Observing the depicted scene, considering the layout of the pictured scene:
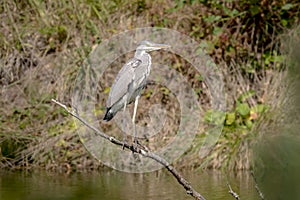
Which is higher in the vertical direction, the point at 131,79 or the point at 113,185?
the point at 131,79

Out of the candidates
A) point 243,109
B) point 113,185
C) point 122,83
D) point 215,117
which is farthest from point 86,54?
point 122,83

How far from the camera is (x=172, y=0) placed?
341 inches

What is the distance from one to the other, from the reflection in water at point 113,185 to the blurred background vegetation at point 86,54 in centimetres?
49

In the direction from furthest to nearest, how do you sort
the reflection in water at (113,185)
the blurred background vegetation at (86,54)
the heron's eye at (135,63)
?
the blurred background vegetation at (86,54) → the reflection in water at (113,185) → the heron's eye at (135,63)

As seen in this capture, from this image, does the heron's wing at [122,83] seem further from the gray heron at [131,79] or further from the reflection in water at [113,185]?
the reflection in water at [113,185]

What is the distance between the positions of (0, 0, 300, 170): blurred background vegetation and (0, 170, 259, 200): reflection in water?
49 centimetres

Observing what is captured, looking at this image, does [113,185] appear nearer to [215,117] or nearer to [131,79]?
[215,117]

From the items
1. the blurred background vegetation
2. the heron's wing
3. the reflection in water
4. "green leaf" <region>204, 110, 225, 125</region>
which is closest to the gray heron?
the heron's wing

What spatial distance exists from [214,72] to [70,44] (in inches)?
67.8

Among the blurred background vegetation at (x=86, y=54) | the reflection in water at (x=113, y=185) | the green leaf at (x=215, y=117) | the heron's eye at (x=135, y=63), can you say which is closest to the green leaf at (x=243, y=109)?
the blurred background vegetation at (x=86, y=54)

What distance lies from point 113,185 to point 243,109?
1993 mm

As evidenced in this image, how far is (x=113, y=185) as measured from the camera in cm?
622

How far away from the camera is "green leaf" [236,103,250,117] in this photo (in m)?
7.56

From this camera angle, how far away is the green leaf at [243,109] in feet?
24.8
